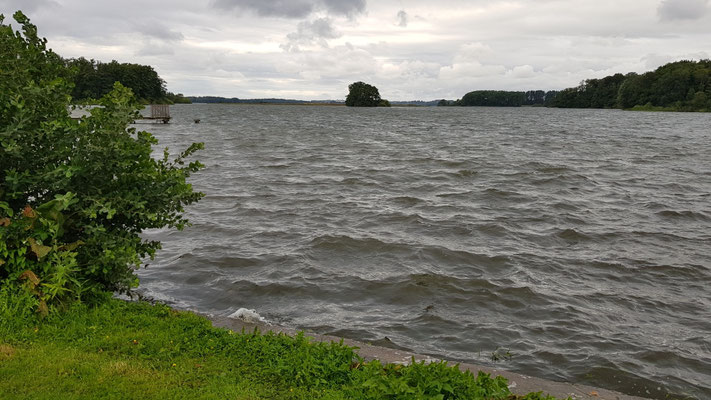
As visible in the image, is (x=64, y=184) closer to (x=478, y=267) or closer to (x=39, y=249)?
(x=39, y=249)

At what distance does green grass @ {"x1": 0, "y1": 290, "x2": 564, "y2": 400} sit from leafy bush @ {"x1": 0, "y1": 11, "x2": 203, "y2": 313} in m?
0.53

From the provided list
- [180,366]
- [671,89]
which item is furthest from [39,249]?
[671,89]

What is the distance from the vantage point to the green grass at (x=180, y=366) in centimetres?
475

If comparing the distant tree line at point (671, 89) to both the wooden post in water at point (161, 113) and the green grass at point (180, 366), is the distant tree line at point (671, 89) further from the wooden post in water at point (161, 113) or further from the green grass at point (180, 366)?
the green grass at point (180, 366)

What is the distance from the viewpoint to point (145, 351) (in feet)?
18.4

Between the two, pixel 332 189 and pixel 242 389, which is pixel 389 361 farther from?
pixel 332 189

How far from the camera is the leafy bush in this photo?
621cm

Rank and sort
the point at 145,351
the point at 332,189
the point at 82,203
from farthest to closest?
the point at 332,189 → the point at 82,203 → the point at 145,351

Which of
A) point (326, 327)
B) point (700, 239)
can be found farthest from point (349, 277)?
point (700, 239)

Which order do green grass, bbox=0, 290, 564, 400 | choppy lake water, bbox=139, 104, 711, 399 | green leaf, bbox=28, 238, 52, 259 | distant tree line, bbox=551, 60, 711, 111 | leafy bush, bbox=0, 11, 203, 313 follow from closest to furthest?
green grass, bbox=0, 290, 564, 400 < green leaf, bbox=28, 238, 52, 259 < leafy bush, bbox=0, 11, 203, 313 < choppy lake water, bbox=139, 104, 711, 399 < distant tree line, bbox=551, 60, 711, 111

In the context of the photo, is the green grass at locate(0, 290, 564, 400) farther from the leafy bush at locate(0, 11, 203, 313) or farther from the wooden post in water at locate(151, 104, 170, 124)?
the wooden post in water at locate(151, 104, 170, 124)

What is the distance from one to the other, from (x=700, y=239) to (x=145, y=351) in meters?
14.8

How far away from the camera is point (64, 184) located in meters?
6.46

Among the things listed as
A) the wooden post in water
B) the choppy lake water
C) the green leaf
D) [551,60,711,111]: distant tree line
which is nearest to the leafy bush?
the green leaf
